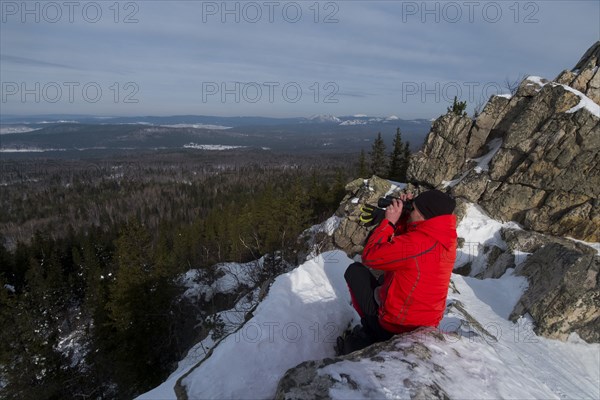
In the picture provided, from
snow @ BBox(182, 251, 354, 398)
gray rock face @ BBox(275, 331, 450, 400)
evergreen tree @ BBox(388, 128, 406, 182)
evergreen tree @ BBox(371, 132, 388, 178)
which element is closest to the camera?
gray rock face @ BBox(275, 331, 450, 400)

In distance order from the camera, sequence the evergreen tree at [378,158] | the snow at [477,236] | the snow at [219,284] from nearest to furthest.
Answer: the snow at [477,236]
the snow at [219,284]
the evergreen tree at [378,158]

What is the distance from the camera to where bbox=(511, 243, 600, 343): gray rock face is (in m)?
9.75

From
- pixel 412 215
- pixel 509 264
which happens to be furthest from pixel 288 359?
pixel 509 264

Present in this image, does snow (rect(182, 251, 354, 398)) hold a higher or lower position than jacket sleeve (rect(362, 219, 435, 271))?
lower

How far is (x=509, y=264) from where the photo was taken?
14.8 meters

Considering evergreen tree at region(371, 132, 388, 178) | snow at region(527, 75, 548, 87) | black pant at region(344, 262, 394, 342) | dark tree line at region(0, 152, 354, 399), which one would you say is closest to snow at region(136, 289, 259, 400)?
black pant at region(344, 262, 394, 342)

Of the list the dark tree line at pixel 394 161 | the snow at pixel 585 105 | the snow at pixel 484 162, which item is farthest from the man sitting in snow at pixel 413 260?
the dark tree line at pixel 394 161

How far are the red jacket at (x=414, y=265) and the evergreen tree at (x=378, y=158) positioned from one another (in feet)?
128

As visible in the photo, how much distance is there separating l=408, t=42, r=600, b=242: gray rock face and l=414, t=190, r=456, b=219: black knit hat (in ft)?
63.1

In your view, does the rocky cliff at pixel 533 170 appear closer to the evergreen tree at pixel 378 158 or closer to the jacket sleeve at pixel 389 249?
the jacket sleeve at pixel 389 249

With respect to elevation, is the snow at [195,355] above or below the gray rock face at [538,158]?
below

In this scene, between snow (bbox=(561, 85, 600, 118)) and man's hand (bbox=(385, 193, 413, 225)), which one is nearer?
man's hand (bbox=(385, 193, 413, 225))

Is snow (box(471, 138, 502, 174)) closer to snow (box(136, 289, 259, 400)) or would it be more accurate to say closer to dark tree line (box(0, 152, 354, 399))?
dark tree line (box(0, 152, 354, 399))

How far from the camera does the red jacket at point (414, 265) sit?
12.7ft
